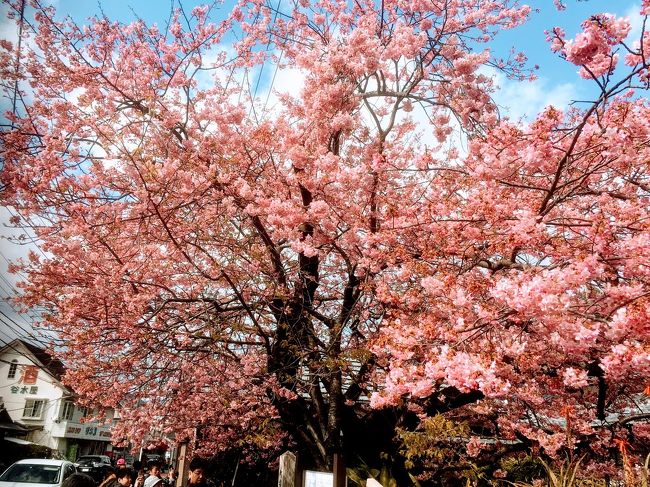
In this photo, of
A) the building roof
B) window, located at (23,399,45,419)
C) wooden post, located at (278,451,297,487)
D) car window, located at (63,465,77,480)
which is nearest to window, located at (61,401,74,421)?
window, located at (23,399,45,419)

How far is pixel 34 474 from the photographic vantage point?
33.3 ft

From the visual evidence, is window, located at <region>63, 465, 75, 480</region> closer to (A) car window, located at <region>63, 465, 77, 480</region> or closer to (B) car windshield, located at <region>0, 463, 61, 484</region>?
(A) car window, located at <region>63, 465, 77, 480</region>

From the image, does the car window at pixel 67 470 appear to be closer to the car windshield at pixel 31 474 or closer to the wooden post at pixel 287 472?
the car windshield at pixel 31 474

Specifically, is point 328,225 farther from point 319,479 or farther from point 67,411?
point 67,411

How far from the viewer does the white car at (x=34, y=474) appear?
384 inches

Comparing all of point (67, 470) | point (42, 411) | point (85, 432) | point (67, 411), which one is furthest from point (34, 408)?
point (67, 470)

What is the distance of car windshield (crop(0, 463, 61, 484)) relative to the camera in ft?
32.4

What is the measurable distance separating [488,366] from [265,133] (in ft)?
15.2

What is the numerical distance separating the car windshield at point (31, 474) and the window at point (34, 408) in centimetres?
2933

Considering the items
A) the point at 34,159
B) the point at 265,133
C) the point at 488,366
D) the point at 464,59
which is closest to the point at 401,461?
the point at 488,366

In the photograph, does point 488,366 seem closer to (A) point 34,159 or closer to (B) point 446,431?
(B) point 446,431

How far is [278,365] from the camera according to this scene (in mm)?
7699

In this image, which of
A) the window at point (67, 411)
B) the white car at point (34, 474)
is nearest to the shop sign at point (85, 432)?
the window at point (67, 411)

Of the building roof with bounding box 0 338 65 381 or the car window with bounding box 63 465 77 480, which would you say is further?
the car window with bounding box 63 465 77 480
